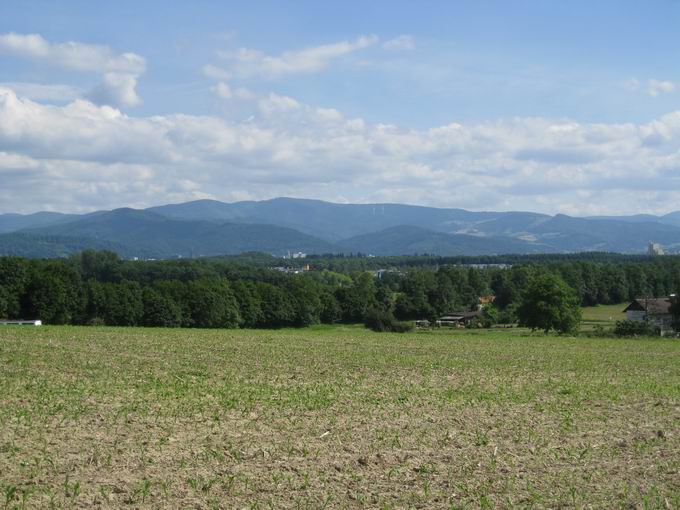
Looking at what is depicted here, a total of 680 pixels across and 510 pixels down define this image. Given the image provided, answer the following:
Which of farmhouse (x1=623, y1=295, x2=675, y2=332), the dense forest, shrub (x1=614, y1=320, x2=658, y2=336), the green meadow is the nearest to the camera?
the green meadow

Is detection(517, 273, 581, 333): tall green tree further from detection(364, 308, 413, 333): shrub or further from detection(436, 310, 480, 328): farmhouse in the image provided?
detection(436, 310, 480, 328): farmhouse

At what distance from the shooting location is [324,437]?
50.8 ft

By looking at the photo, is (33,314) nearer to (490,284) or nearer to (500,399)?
(500,399)

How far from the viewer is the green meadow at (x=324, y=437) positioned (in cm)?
1175

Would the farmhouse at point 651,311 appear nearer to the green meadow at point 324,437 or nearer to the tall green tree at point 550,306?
the tall green tree at point 550,306

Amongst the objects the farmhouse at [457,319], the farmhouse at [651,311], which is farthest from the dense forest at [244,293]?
the farmhouse at [651,311]

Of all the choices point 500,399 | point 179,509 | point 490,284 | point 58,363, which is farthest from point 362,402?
point 490,284

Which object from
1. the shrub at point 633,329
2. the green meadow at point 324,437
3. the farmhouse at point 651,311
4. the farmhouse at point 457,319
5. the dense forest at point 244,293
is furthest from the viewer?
the farmhouse at point 457,319

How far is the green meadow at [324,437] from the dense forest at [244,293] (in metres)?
50.2

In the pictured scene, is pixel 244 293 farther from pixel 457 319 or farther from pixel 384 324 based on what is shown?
pixel 457 319

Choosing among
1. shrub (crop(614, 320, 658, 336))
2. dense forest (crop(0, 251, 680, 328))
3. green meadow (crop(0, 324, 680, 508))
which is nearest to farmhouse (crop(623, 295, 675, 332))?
dense forest (crop(0, 251, 680, 328))

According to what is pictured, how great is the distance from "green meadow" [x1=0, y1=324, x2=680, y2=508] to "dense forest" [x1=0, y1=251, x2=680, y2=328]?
5016 centimetres

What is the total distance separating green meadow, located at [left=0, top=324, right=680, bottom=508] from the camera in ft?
38.5

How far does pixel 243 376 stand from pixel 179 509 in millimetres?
14780
